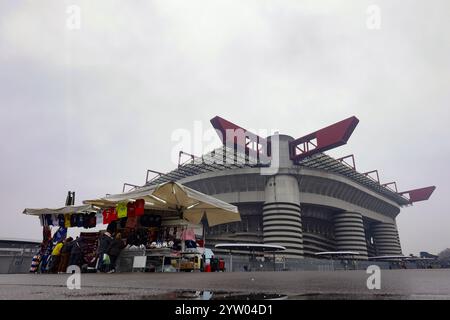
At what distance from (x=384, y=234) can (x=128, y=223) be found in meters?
51.5

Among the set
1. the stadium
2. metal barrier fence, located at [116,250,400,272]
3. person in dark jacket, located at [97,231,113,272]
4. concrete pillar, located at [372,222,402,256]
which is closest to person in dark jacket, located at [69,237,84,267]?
person in dark jacket, located at [97,231,113,272]

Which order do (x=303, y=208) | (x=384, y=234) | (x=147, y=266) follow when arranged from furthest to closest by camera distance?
(x=384, y=234), (x=303, y=208), (x=147, y=266)

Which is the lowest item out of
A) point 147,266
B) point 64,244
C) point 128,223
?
point 147,266

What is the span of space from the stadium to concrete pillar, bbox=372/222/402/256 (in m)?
7.41

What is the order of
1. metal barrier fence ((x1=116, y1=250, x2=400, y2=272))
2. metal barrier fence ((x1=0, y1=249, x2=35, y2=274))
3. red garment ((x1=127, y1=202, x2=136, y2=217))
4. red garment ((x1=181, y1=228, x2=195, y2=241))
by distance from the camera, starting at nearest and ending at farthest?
metal barrier fence ((x1=116, y1=250, x2=400, y2=272)) → red garment ((x1=127, y1=202, x2=136, y2=217)) → red garment ((x1=181, y1=228, x2=195, y2=241)) → metal barrier fence ((x1=0, y1=249, x2=35, y2=274))

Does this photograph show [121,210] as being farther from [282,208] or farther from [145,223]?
[282,208]

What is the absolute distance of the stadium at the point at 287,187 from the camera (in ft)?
119

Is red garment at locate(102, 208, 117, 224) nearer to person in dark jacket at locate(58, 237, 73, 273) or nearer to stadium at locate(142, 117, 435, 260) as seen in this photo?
person in dark jacket at locate(58, 237, 73, 273)

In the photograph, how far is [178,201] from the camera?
13094 mm

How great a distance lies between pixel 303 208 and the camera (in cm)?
4266

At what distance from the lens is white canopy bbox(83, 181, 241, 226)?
12.2 meters

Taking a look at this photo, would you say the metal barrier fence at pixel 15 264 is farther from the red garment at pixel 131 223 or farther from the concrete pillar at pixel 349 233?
the concrete pillar at pixel 349 233
